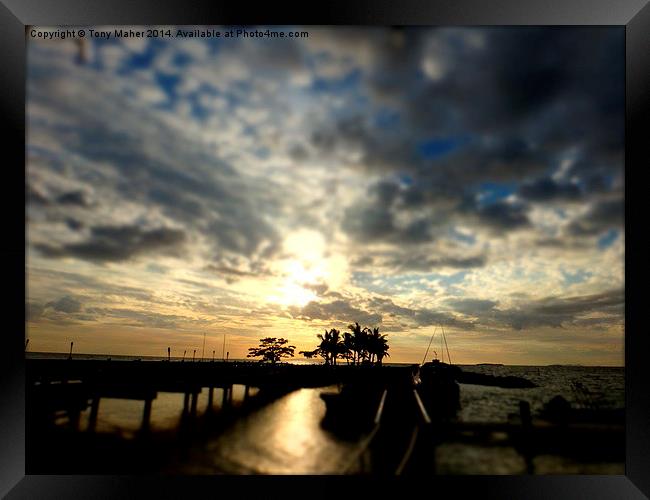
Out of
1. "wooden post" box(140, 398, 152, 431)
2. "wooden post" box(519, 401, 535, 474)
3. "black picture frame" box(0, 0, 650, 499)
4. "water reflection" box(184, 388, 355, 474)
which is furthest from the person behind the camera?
"wooden post" box(140, 398, 152, 431)

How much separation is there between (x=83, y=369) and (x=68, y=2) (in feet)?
58.8

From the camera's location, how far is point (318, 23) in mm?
7840

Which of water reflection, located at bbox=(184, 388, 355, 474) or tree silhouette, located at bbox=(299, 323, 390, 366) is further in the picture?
tree silhouette, located at bbox=(299, 323, 390, 366)

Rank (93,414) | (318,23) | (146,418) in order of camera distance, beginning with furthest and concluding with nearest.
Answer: (93,414)
(146,418)
(318,23)

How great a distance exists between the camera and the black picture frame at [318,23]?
7.41 metres

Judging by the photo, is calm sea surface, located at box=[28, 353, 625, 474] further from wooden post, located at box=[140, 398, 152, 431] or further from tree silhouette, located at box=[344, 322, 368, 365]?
tree silhouette, located at box=[344, 322, 368, 365]

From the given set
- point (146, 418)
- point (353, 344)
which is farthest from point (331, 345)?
point (146, 418)

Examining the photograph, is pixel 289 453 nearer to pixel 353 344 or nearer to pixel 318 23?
pixel 318 23

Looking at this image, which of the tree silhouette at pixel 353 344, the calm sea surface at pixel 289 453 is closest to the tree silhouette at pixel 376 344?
the tree silhouette at pixel 353 344

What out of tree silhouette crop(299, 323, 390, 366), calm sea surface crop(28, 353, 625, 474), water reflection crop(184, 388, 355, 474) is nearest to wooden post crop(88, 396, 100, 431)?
calm sea surface crop(28, 353, 625, 474)

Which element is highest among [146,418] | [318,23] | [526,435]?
[318,23]

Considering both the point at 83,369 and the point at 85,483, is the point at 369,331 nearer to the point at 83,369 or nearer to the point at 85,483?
the point at 83,369

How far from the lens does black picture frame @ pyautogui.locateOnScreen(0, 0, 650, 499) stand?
7414 millimetres

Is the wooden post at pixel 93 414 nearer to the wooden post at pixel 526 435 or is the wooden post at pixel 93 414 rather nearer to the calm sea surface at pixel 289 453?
the calm sea surface at pixel 289 453
